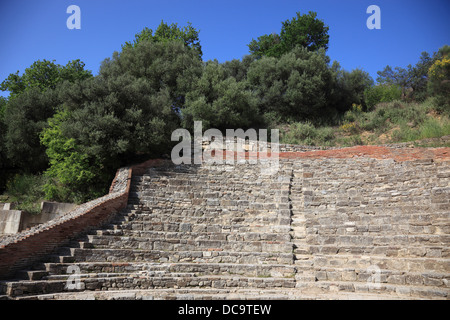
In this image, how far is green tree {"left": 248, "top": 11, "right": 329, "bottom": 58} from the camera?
25.1 m

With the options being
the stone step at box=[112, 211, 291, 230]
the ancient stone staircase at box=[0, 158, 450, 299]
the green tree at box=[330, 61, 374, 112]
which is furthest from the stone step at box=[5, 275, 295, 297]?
the green tree at box=[330, 61, 374, 112]

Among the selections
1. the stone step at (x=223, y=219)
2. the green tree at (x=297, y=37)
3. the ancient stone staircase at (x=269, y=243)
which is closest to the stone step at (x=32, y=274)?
the ancient stone staircase at (x=269, y=243)

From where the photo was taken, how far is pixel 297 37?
82.0 ft

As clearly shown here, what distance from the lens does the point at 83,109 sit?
472 inches

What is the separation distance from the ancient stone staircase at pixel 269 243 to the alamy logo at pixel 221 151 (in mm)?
1576

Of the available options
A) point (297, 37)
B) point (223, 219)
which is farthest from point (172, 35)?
point (223, 219)

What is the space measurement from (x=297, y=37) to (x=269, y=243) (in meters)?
20.5

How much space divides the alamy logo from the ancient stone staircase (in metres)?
1.58

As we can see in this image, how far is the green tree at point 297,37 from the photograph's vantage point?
2512 cm

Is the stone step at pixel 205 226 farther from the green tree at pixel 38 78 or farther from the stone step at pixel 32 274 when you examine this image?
the green tree at pixel 38 78

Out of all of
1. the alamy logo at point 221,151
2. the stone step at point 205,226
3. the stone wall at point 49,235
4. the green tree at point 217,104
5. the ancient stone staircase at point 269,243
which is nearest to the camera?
the ancient stone staircase at point 269,243

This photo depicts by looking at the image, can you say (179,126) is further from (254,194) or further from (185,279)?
(185,279)

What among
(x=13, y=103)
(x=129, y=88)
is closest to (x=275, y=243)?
(x=129, y=88)

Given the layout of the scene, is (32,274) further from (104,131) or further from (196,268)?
(104,131)
